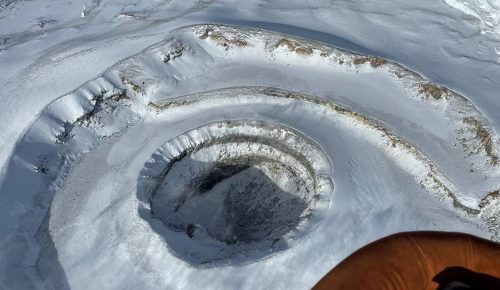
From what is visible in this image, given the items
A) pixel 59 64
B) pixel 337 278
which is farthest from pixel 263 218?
pixel 59 64

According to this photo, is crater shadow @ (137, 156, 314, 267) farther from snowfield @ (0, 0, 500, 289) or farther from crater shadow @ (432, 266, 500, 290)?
crater shadow @ (432, 266, 500, 290)

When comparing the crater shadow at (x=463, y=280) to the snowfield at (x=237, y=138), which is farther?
the snowfield at (x=237, y=138)

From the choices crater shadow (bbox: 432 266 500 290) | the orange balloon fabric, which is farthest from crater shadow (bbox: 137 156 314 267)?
crater shadow (bbox: 432 266 500 290)

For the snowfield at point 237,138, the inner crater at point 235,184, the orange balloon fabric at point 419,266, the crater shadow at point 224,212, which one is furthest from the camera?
the inner crater at point 235,184

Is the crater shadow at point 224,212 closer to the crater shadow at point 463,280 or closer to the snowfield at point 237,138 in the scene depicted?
the snowfield at point 237,138

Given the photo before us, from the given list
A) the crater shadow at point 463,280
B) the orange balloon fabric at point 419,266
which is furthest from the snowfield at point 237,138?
the crater shadow at point 463,280

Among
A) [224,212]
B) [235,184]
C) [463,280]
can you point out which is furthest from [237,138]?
[463,280]

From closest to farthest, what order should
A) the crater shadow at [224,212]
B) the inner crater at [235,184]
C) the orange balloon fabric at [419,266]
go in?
the orange balloon fabric at [419,266]
the crater shadow at [224,212]
the inner crater at [235,184]
